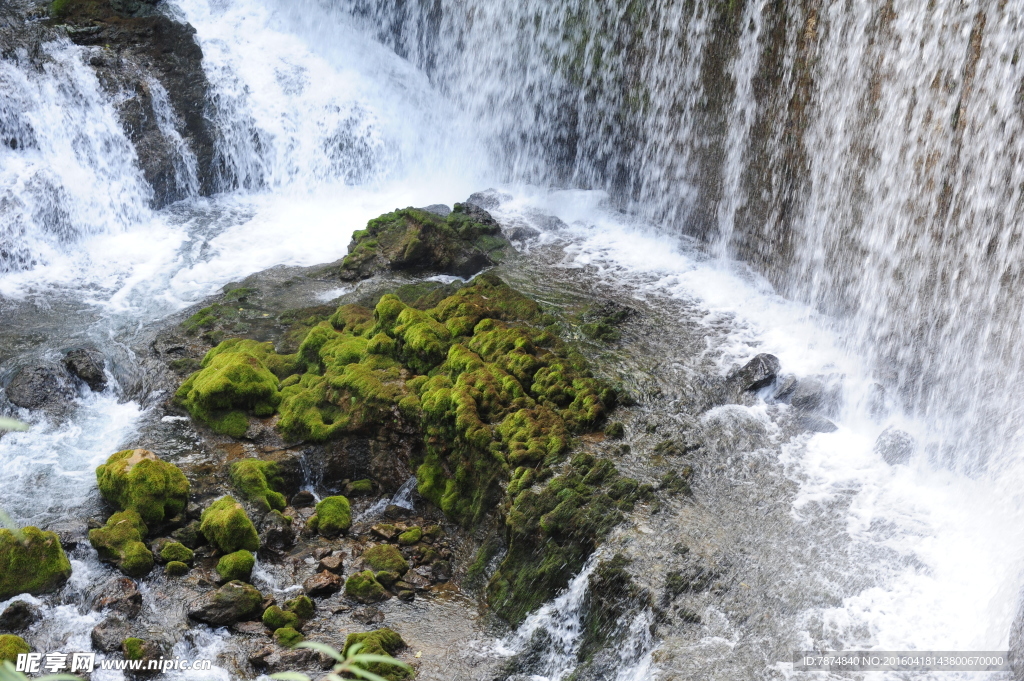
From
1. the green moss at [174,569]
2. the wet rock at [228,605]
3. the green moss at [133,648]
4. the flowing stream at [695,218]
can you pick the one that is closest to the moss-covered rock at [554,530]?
the flowing stream at [695,218]

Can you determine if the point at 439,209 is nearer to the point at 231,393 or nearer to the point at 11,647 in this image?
the point at 231,393

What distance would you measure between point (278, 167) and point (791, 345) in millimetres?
11799

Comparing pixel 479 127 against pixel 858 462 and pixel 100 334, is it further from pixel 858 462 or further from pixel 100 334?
pixel 858 462

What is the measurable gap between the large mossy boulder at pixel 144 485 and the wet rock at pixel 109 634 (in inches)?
52.5

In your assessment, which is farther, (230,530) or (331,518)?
(331,518)

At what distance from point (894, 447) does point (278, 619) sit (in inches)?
262

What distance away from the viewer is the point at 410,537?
8820 millimetres

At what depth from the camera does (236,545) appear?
8.40 meters

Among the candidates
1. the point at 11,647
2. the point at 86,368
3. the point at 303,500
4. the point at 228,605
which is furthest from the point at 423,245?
the point at 11,647

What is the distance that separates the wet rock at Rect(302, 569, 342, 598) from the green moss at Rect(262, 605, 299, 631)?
0.44m

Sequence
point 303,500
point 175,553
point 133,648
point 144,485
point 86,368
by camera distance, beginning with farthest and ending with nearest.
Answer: point 86,368, point 303,500, point 144,485, point 175,553, point 133,648

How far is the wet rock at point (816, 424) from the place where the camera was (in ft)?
31.6

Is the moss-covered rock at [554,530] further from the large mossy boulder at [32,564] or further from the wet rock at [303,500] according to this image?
the large mossy boulder at [32,564]

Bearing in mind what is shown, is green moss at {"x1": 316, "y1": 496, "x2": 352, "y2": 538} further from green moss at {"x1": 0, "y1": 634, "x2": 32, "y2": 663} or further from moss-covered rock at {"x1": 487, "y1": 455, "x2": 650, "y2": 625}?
green moss at {"x1": 0, "y1": 634, "x2": 32, "y2": 663}
